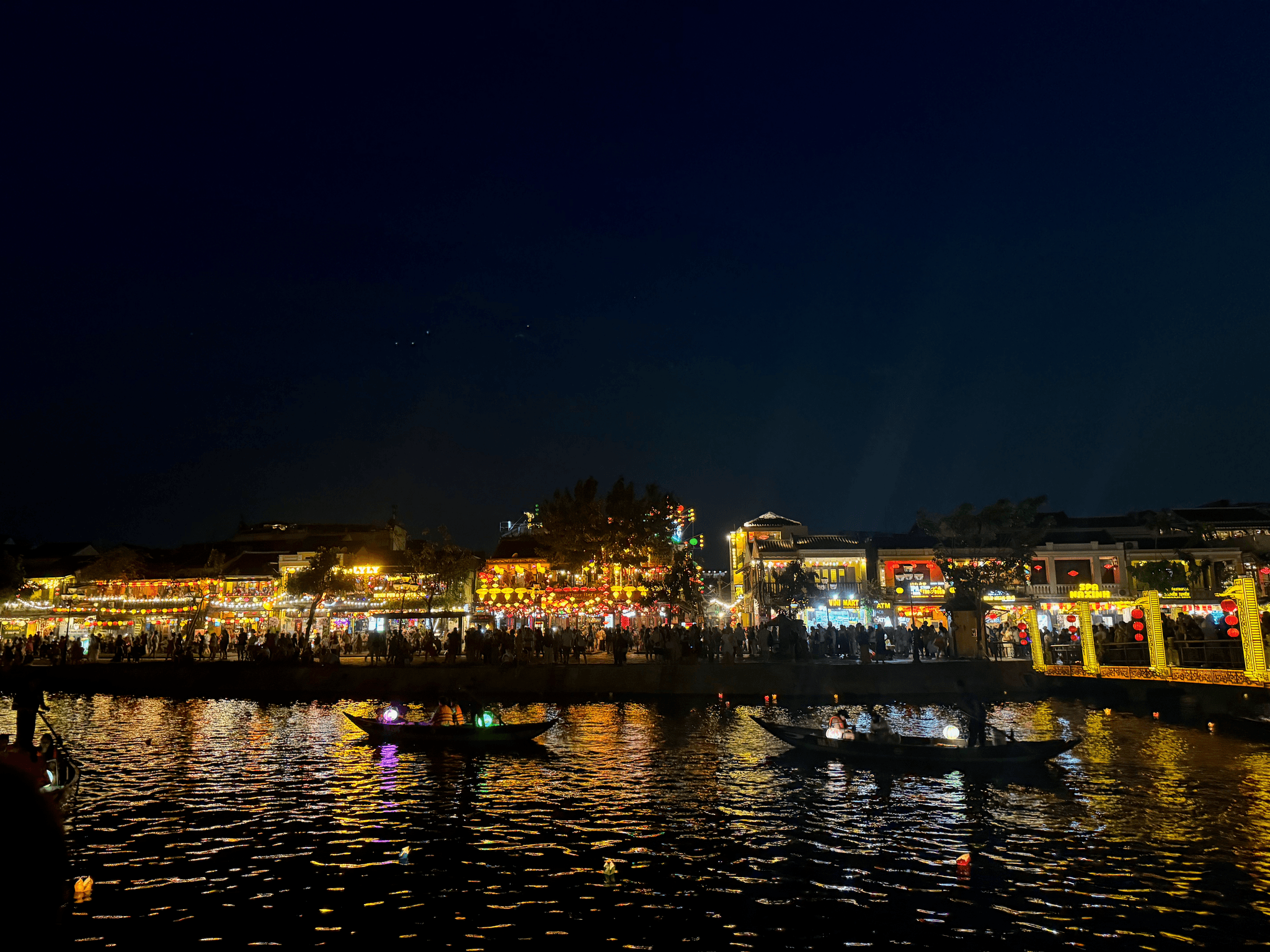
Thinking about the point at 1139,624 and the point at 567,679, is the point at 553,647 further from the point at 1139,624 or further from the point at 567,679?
the point at 1139,624

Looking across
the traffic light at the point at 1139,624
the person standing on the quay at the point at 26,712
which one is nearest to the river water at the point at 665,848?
the person standing on the quay at the point at 26,712

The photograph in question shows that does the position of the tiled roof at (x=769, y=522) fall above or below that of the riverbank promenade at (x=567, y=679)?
above

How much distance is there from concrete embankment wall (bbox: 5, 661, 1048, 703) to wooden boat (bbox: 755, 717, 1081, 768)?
13.9m

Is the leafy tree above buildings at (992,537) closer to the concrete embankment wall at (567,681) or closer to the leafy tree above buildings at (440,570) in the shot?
the concrete embankment wall at (567,681)

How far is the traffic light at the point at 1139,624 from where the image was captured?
34.0 meters

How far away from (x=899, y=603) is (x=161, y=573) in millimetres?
50472

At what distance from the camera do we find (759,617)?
55219 millimetres

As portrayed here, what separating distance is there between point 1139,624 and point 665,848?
93.6 feet

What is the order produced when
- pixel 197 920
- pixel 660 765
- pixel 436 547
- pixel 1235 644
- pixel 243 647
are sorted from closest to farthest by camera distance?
pixel 197 920 → pixel 660 765 → pixel 1235 644 → pixel 243 647 → pixel 436 547

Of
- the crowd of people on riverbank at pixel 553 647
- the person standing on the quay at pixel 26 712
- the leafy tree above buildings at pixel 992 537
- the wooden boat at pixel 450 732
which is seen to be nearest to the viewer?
the person standing on the quay at pixel 26 712

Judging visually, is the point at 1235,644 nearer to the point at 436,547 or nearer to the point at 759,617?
the point at 759,617

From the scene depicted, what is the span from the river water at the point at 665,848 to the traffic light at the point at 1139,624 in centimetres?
993

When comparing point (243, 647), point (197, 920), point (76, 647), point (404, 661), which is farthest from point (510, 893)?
point (76, 647)

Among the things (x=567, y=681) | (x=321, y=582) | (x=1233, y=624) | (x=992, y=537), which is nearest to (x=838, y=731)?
(x=567, y=681)
